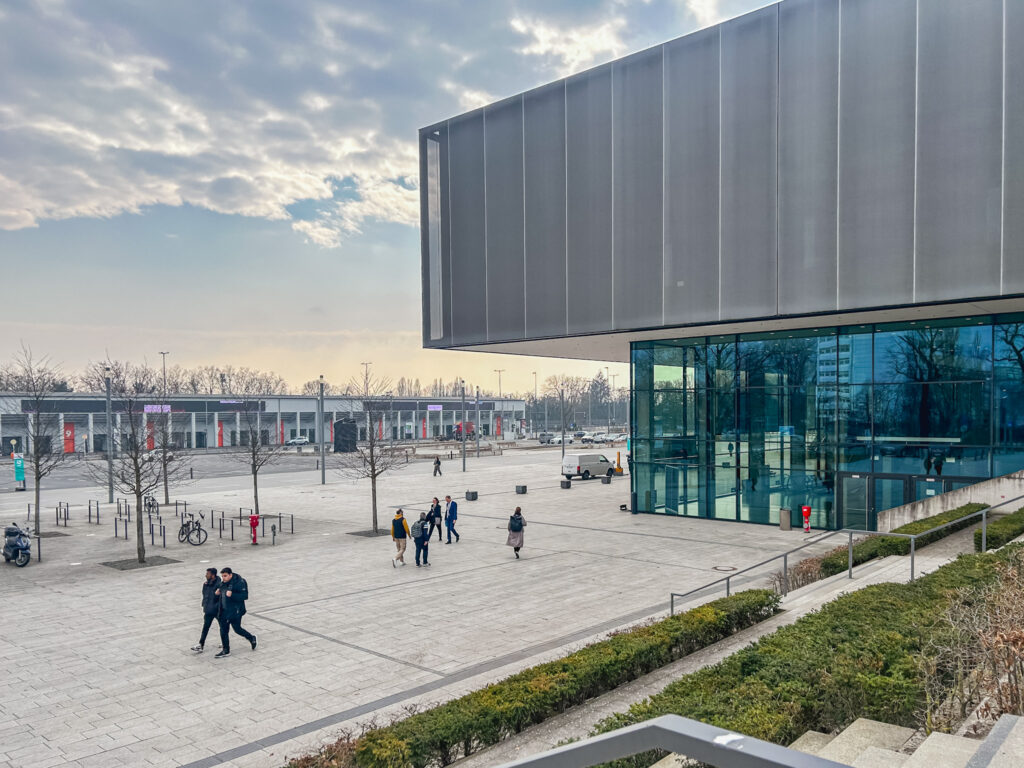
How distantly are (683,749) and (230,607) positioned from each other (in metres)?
12.0

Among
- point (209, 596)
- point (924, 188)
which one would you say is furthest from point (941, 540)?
point (209, 596)

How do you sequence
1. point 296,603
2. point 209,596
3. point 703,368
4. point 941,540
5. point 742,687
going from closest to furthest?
point 742,687 → point 209,596 → point 296,603 → point 941,540 → point 703,368

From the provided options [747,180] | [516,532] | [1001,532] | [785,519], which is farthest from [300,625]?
[747,180]

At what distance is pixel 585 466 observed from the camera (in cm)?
4616

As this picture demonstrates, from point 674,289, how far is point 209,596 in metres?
17.9

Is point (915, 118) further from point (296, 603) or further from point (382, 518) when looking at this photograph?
point (382, 518)

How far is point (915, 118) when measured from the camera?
67.3ft

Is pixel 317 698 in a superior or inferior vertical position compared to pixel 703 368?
inferior

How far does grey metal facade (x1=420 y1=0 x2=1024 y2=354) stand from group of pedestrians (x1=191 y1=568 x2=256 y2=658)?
55.6 feet

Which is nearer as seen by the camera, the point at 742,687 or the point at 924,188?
the point at 742,687

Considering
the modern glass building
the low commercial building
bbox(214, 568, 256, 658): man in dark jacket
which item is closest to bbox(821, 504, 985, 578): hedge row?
the modern glass building

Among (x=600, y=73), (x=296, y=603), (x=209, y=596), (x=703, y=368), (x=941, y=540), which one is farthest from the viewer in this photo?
(x=703, y=368)

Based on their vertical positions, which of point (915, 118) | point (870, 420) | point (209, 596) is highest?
point (915, 118)

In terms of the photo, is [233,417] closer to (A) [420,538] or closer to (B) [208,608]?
(A) [420,538]
